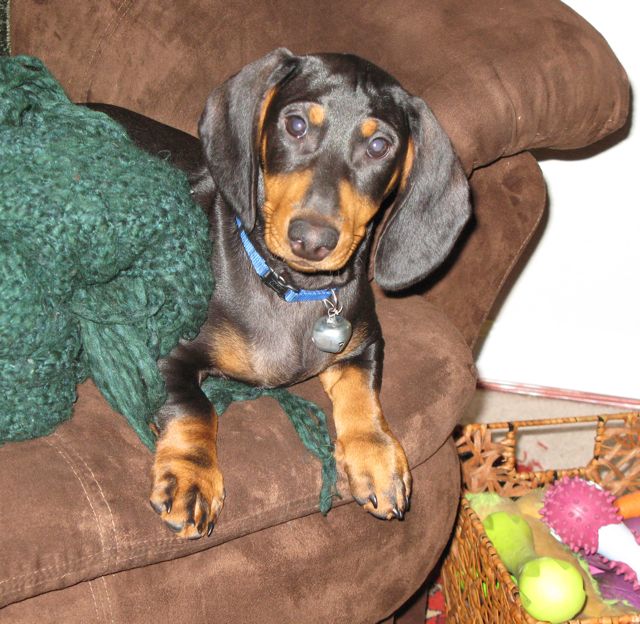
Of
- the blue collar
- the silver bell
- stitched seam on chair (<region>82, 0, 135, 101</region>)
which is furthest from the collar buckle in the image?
stitched seam on chair (<region>82, 0, 135, 101</region>)

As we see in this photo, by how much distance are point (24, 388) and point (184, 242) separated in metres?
0.39

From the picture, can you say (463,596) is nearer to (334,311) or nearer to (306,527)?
(306,527)

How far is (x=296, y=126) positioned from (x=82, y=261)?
1.78 feet

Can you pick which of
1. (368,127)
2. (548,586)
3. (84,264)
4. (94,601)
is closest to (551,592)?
(548,586)

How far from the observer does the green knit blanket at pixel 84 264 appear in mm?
1354

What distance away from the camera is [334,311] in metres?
1.90

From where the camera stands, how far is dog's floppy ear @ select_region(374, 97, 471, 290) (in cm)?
180

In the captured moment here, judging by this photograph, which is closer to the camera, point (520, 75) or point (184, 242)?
point (184, 242)

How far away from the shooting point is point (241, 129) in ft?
5.72

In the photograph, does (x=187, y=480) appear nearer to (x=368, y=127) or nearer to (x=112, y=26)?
(x=368, y=127)

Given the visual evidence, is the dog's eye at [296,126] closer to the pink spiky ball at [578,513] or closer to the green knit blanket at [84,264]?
the green knit blanket at [84,264]

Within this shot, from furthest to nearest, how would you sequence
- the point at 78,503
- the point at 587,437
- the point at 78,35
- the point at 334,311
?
1. the point at 587,437
2. the point at 78,35
3. the point at 334,311
4. the point at 78,503

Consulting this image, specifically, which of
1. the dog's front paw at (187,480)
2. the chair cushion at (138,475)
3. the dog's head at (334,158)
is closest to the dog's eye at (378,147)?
the dog's head at (334,158)

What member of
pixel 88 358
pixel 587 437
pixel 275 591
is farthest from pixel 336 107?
pixel 587 437
